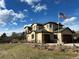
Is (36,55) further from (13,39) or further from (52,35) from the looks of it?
(13,39)

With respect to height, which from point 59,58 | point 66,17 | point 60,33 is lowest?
point 59,58

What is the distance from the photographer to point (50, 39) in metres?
49.5

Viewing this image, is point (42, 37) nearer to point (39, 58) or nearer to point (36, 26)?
point (36, 26)

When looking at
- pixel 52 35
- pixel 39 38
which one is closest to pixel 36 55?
pixel 39 38

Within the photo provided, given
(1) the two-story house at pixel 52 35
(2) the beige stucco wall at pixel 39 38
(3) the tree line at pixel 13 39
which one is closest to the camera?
(1) the two-story house at pixel 52 35

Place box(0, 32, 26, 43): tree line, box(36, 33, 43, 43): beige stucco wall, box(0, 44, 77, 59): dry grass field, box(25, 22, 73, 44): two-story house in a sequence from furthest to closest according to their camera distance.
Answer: box(0, 32, 26, 43): tree line < box(36, 33, 43, 43): beige stucco wall < box(25, 22, 73, 44): two-story house < box(0, 44, 77, 59): dry grass field

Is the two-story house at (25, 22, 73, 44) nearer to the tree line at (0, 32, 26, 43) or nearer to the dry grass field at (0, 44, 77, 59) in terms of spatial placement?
the tree line at (0, 32, 26, 43)

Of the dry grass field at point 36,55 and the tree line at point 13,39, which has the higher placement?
the tree line at point 13,39

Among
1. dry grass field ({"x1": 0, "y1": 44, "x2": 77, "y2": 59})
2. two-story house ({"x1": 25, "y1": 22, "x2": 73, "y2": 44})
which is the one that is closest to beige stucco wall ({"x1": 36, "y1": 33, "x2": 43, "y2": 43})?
two-story house ({"x1": 25, "y1": 22, "x2": 73, "y2": 44})

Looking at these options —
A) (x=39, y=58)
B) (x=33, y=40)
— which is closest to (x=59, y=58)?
(x=39, y=58)

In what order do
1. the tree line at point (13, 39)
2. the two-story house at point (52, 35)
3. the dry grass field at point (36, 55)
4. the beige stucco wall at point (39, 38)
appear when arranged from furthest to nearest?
the tree line at point (13, 39), the beige stucco wall at point (39, 38), the two-story house at point (52, 35), the dry grass field at point (36, 55)

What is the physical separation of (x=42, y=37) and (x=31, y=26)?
40.5ft

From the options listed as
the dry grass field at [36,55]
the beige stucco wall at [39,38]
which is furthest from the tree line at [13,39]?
the dry grass field at [36,55]

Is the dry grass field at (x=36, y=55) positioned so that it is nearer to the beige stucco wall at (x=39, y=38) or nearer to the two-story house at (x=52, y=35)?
the two-story house at (x=52, y=35)
